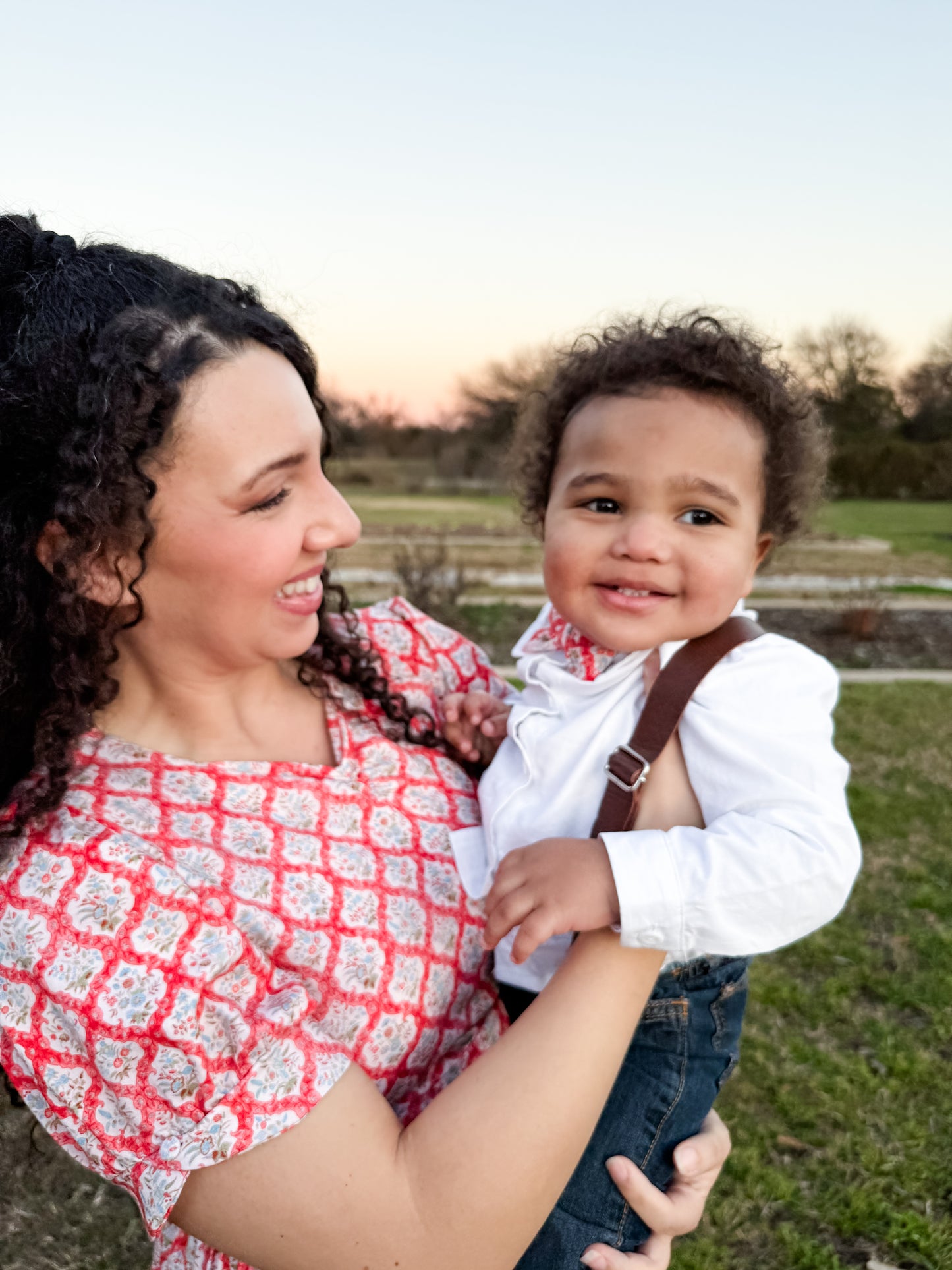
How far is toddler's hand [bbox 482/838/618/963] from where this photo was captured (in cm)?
143

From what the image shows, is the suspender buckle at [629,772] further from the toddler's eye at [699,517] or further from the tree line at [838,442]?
the tree line at [838,442]

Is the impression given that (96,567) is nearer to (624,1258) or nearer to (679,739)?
(679,739)

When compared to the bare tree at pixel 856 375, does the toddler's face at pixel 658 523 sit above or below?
below

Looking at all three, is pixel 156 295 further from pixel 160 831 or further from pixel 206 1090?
pixel 206 1090

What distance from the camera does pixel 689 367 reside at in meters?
1.82

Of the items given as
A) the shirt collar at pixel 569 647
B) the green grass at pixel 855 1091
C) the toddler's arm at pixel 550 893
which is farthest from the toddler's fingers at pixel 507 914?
the green grass at pixel 855 1091

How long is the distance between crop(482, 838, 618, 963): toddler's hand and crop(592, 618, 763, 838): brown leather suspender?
0.31ft

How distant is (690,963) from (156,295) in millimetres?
1474

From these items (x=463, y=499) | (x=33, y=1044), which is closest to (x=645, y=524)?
(x=33, y=1044)

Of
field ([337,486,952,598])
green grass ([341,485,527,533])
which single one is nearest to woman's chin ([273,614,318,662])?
field ([337,486,952,598])

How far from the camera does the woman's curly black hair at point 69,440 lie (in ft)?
4.84

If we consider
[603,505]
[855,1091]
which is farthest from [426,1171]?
[855,1091]

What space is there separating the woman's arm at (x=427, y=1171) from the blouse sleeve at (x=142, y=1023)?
0.16 feet

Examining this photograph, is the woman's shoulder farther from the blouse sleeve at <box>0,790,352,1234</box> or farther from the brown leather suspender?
the blouse sleeve at <box>0,790,352,1234</box>
